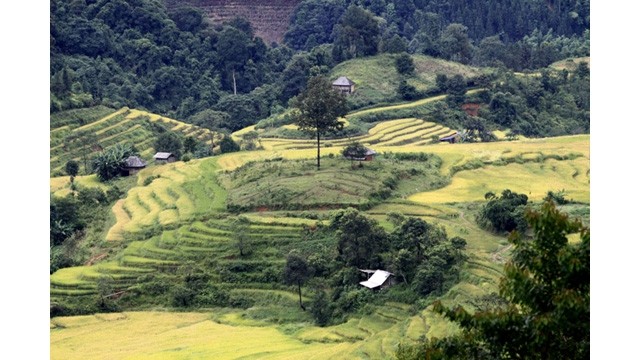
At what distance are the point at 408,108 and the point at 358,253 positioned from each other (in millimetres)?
14812

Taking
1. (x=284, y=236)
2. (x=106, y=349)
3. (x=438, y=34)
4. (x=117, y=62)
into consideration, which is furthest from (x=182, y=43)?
(x=106, y=349)

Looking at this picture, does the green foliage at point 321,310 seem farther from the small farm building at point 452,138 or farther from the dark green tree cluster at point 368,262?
the small farm building at point 452,138

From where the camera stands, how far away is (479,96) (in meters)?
35.0

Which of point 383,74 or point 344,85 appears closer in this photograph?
point 344,85

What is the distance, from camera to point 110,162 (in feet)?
90.9

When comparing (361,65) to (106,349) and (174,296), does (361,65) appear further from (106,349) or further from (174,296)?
(106,349)

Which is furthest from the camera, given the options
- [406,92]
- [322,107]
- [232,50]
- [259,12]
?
[259,12]

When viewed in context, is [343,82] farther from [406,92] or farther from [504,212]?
[504,212]

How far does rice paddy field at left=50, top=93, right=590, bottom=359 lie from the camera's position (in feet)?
57.3

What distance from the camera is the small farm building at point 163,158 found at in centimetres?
2902

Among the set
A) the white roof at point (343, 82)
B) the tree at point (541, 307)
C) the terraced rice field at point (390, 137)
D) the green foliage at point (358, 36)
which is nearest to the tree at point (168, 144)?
the terraced rice field at point (390, 137)

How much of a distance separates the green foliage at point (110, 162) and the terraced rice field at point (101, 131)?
1.72 m

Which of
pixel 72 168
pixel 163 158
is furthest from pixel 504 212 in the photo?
pixel 72 168

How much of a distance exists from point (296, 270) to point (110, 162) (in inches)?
383
